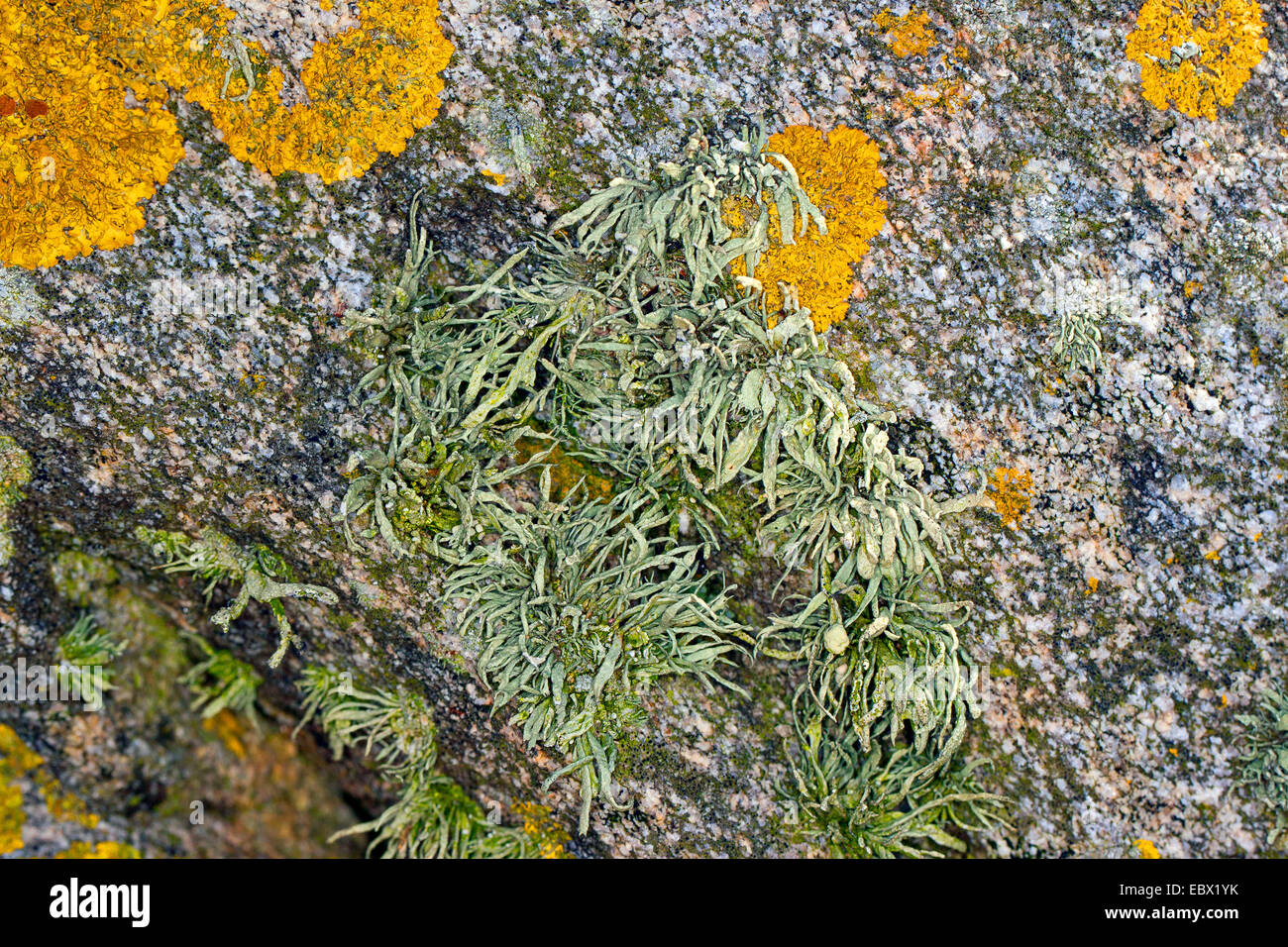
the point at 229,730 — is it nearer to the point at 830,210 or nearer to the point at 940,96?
the point at 830,210

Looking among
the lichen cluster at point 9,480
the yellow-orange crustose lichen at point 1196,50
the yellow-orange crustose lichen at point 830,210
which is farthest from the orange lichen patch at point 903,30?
the lichen cluster at point 9,480

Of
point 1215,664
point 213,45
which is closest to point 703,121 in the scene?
point 213,45

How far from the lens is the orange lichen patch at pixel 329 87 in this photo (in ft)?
8.03

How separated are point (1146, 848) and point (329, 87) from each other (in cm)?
361

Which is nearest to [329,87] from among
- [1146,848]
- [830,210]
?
[830,210]

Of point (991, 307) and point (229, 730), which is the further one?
point (229, 730)

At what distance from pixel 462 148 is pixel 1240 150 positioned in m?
2.53

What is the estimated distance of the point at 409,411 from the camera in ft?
8.53

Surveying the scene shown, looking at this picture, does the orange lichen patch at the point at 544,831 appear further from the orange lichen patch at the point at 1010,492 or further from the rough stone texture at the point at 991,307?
the orange lichen patch at the point at 1010,492

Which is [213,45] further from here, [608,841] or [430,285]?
[608,841]

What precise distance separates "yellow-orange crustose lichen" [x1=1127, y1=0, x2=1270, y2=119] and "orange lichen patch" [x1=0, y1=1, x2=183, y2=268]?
310 cm

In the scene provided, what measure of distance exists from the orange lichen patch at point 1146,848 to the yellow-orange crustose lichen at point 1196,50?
7.90 feet

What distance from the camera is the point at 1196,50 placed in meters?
2.57

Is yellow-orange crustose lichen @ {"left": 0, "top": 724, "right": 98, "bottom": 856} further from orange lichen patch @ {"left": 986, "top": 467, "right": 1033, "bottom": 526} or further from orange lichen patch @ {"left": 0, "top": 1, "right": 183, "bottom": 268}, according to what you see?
orange lichen patch @ {"left": 986, "top": 467, "right": 1033, "bottom": 526}
